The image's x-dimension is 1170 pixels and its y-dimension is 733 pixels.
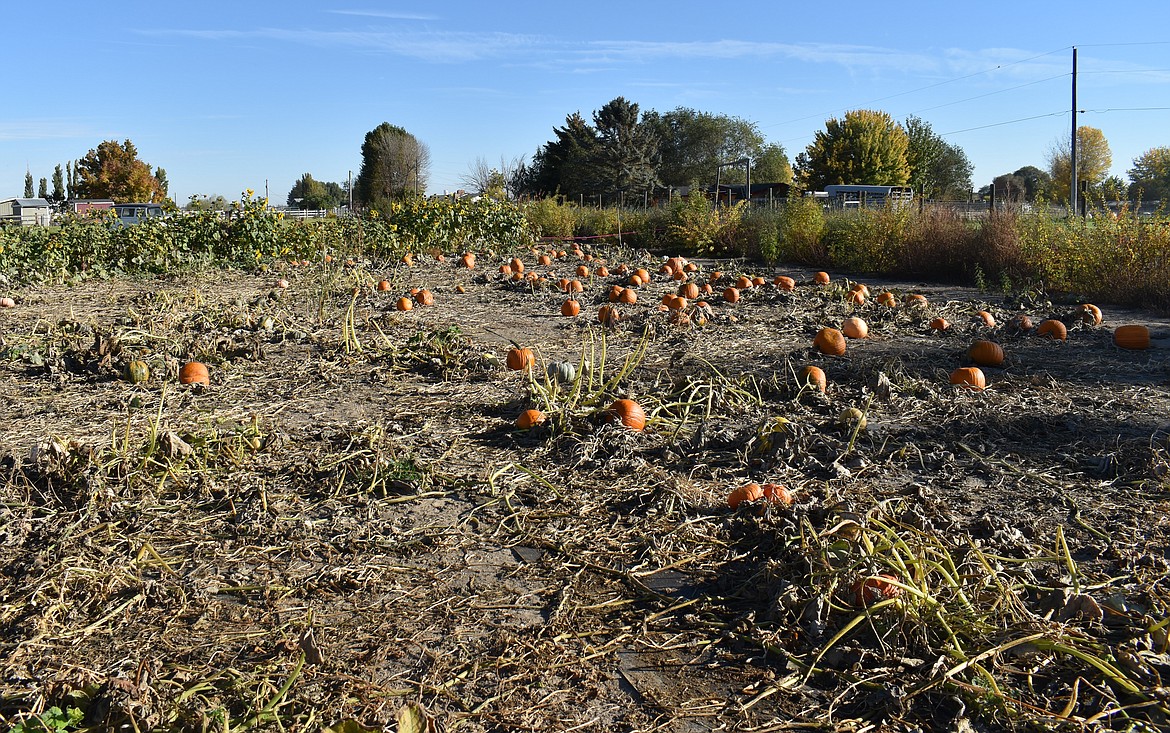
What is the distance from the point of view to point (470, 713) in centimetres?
196

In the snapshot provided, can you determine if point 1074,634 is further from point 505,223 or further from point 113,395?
point 505,223

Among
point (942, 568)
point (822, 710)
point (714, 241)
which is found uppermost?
point (714, 241)

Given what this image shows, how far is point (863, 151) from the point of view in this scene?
45.5 metres

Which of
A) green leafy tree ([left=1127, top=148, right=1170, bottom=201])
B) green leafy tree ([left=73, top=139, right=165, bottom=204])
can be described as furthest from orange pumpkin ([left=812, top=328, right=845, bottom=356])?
green leafy tree ([left=1127, top=148, right=1170, bottom=201])

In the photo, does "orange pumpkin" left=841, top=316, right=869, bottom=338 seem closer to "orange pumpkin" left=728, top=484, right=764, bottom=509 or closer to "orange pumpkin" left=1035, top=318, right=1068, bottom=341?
"orange pumpkin" left=1035, top=318, right=1068, bottom=341

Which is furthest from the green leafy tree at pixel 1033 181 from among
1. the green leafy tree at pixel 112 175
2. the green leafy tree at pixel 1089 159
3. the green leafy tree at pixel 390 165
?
the green leafy tree at pixel 112 175

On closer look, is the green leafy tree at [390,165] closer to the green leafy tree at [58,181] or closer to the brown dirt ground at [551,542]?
the green leafy tree at [58,181]

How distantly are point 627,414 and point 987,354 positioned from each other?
276cm

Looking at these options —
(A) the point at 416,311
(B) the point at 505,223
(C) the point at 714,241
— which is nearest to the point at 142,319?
(A) the point at 416,311

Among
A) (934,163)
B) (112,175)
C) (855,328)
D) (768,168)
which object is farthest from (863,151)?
(855,328)

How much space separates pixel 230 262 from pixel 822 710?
10971mm

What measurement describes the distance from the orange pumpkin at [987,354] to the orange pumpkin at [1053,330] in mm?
1245

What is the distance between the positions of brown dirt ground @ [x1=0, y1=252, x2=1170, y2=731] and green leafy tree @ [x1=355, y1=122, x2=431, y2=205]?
139 feet

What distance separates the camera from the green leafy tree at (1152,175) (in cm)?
5300
